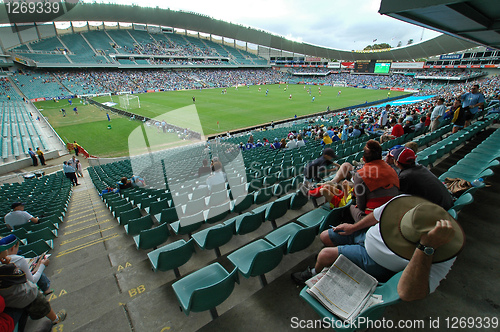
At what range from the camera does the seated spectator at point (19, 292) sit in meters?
2.47

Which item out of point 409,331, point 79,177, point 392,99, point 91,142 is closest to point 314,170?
point 409,331

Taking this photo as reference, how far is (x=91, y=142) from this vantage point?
21.5 metres

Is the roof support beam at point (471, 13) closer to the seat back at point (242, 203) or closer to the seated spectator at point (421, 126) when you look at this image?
the seated spectator at point (421, 126)

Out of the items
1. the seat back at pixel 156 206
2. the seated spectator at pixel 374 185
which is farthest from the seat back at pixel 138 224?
the seated spectator at pixel 374 185

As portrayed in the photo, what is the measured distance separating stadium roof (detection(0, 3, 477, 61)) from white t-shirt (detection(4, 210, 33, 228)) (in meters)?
72.9

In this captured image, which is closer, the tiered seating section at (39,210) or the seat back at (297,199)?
the tiered seating section at (39,210)

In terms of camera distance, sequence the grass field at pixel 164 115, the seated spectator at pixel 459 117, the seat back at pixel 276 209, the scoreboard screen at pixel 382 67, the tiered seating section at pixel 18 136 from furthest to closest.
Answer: the scoreboard screen at pixel 382 67 → the grass field at pixel 164 115 → the tiered seating section at pixel 18 136 → the seated spectator at pixel 459 117 → the seat back at pixel 276 209

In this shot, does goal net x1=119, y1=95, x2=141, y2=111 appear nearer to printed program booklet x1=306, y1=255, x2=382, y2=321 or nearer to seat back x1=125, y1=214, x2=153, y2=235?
seat back x1=125, y1=214, x2=153, y2=235

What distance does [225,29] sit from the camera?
287 feet

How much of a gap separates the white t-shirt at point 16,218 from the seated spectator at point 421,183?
753cm

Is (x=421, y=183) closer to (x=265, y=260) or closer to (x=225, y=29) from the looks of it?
(x=265, y=260)

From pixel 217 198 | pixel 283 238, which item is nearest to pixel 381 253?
pixel 283 238

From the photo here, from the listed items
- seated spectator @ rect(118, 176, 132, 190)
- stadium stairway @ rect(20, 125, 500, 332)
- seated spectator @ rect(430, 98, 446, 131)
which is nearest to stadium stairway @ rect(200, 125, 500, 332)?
stadium stairway @ rect(20, 125, 500, 332)

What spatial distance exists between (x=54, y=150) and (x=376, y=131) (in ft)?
76.9
